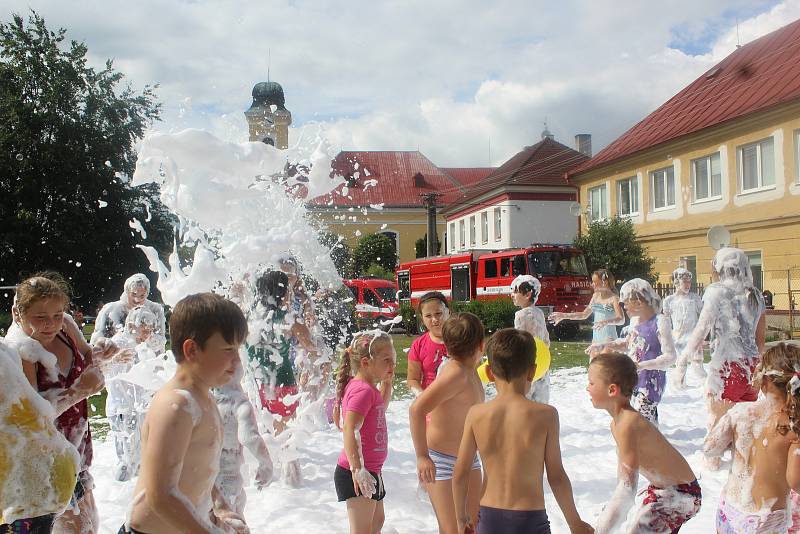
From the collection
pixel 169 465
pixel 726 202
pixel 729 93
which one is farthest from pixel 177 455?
pixel 729 93

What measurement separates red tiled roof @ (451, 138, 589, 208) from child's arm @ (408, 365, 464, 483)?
3857cm

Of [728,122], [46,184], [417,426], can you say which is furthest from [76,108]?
[417,426]

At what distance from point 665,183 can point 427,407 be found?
26.4 meters

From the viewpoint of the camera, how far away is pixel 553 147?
4744cm

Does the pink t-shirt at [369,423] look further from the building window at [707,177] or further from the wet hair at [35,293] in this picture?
the building window at [707,177]

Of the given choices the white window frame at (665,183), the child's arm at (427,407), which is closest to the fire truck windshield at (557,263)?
the white window frame at (665,183)

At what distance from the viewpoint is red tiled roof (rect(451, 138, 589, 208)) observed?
139ft

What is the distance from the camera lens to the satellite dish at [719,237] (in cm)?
2314

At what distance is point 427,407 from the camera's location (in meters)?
3.77

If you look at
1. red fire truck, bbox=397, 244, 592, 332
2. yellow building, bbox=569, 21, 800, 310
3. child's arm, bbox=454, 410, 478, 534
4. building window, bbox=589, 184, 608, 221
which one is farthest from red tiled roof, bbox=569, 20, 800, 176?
child's arm, bbox=454, 410, 478, 534

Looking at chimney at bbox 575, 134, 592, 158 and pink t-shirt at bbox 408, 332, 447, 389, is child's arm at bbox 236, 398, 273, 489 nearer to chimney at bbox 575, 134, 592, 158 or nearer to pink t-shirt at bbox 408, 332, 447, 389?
pink t-shirt at bbox 408, 332, 447, 389

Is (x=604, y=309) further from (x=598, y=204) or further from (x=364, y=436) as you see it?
(x=598, y=204)

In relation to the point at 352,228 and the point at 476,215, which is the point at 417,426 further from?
the point at 352,228

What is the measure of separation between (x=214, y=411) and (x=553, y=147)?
47169 millimetres
